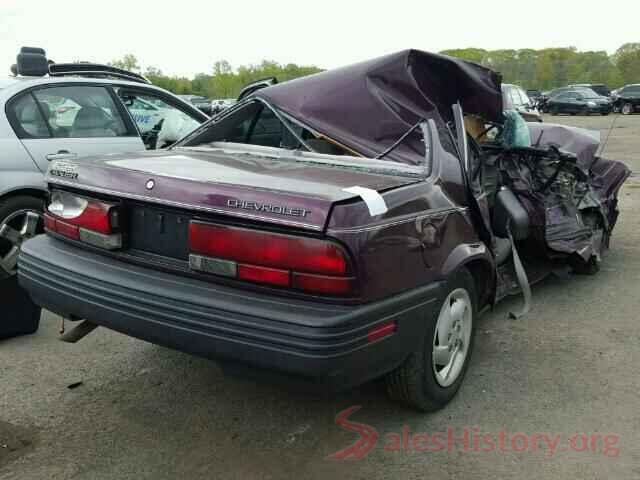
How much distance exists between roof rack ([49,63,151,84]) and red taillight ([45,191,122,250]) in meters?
2.66

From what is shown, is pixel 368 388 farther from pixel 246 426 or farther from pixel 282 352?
pixel 282 352

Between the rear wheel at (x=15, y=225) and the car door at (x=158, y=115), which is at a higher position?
the car door at (x=158, y=115)

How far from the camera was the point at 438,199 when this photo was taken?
287 centimetres

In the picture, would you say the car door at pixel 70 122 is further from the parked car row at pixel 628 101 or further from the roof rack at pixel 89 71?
the parked car row at pixel 628 101

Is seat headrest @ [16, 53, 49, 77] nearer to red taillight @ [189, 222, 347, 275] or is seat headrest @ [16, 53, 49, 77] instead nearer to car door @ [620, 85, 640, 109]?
red taillight @ [189, 222, 347, 275]

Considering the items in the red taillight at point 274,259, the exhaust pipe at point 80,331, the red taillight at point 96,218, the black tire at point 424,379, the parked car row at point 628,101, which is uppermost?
the red taillight at point 96,218

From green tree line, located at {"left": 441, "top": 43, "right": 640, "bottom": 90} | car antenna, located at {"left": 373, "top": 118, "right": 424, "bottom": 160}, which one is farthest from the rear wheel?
green tree line, located at {"left": 441, "top": 43, "right": 640, "bottom": 90}

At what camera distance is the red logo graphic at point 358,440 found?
274 centimetres

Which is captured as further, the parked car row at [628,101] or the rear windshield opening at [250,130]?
the parked car row at [628,101]

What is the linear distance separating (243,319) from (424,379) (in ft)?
3.33

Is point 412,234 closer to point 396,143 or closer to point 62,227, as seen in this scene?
point 396,143

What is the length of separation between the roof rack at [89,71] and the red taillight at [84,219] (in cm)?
266

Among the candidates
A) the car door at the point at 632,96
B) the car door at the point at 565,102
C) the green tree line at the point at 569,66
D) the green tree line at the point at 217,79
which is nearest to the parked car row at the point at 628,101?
the car door at the point at 632,96

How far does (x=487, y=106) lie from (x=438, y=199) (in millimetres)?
1411
